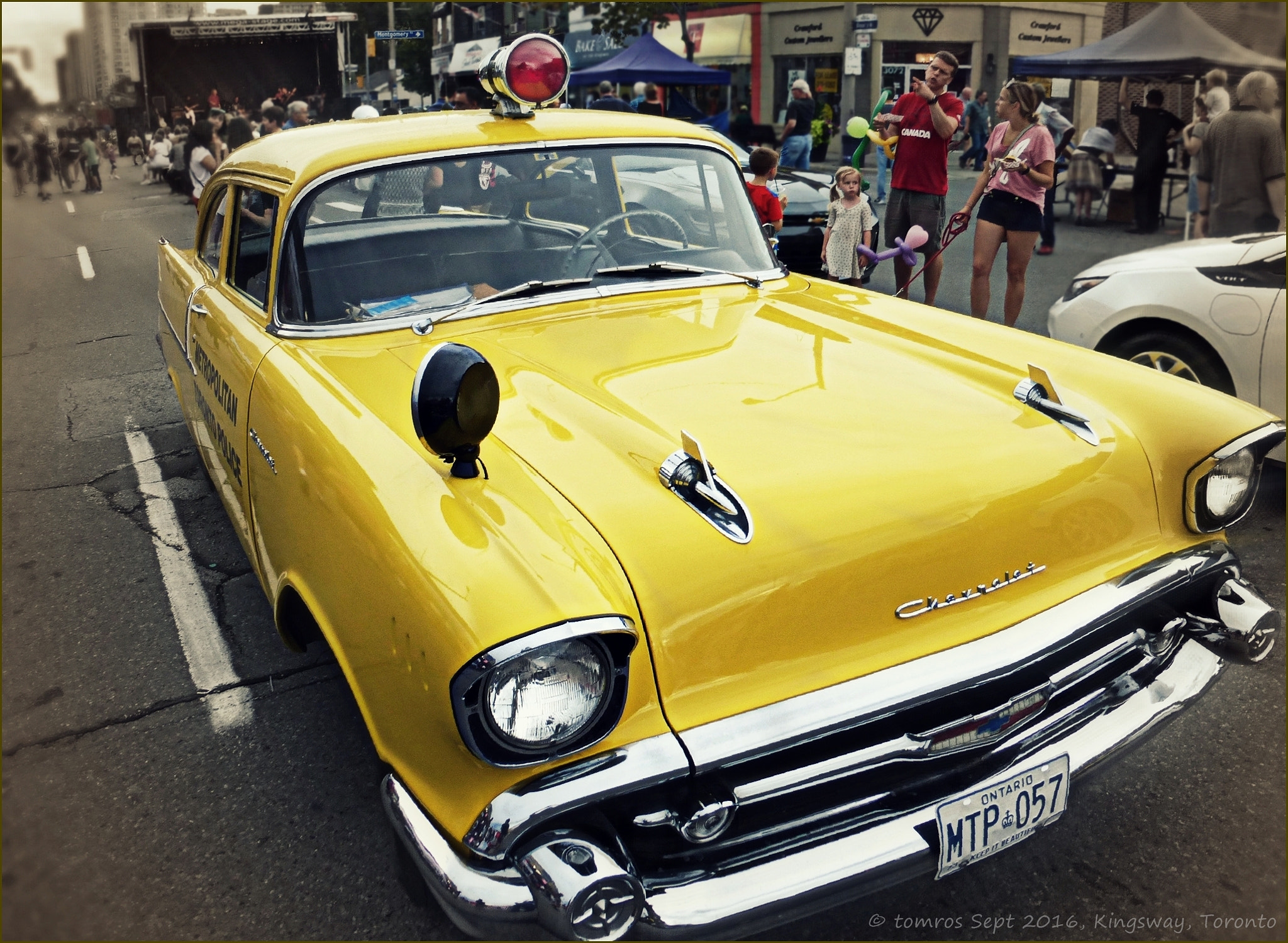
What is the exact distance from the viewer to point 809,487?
2.09 meters

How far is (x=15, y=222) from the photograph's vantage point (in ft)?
7.65

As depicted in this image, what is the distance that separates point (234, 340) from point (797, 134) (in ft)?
37.1

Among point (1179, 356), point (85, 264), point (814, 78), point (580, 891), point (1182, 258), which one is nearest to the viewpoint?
point (580, 891)

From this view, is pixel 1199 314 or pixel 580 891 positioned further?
pixel 1199 314

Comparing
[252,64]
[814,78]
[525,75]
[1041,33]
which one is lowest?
[525,75]

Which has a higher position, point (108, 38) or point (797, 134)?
point (797, 134)

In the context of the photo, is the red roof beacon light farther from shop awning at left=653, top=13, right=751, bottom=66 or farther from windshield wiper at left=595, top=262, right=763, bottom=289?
shop awning at left=653, top=13, right=751, bottom=66

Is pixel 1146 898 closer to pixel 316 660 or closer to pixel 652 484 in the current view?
pixel 652 484

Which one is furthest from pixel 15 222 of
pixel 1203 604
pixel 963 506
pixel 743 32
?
pixel 743 32

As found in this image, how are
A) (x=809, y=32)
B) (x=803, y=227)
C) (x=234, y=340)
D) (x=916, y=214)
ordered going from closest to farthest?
(x=234, y=340) → (x=916, y=214) → (x=803, y=227) → (x=809, y=32)

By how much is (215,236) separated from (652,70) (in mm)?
16154

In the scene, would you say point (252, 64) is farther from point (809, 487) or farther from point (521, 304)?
point (809, 487)

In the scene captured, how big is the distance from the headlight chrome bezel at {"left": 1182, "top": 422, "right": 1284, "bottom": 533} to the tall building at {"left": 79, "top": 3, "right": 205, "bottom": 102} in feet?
9.07

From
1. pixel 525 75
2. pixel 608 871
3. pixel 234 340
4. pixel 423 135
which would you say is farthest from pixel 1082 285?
pixel 608 871
